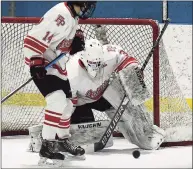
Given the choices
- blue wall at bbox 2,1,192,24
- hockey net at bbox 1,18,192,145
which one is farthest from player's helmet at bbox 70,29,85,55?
blue wall at bbox 2,1,192,24

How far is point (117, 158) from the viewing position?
2.28 meters

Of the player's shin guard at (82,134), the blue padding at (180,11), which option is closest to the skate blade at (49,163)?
the player's shin guard at (82,134)

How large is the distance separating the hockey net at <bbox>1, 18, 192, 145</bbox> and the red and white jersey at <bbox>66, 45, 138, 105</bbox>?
22cm

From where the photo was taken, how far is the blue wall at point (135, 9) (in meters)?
3.89

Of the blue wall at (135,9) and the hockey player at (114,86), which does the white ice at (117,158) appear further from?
the blue wall at (135,9)

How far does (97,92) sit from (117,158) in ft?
1.13

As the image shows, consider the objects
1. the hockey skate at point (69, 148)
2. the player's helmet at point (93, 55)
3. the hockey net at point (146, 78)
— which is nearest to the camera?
the hockey skate at point (69, 148)

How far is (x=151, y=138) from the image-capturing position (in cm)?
248

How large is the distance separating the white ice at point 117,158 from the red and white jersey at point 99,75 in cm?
26

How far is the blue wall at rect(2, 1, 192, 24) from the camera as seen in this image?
12.8 ft

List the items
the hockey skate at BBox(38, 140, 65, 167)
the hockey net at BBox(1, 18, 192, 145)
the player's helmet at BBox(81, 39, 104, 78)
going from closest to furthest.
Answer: the hockey skate at BBox(38, 140, 65, 167) < the player's helmet at BBox(81, 39, 104, 78) < the hockey net at BBox(1, 18, 192, 145)

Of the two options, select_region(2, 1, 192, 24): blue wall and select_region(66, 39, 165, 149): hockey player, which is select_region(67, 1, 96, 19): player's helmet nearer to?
select_region(66, 39, 165, 149): hockey player

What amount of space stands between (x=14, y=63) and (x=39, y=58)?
45.4 inches

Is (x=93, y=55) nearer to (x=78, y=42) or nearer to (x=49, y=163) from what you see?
(x=78, y=42)
